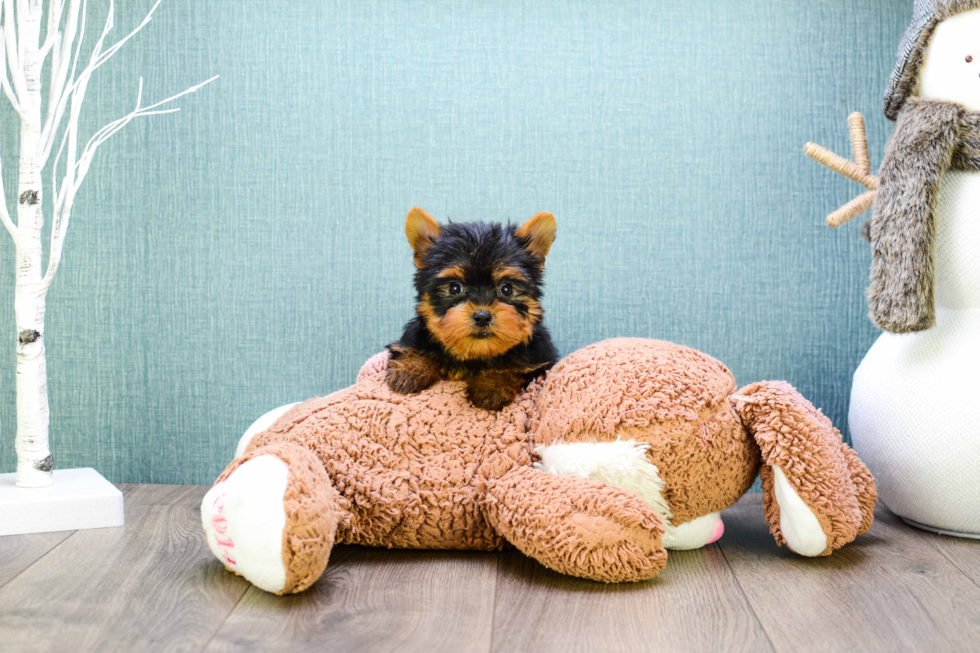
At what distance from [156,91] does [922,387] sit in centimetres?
153

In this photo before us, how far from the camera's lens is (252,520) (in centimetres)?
99

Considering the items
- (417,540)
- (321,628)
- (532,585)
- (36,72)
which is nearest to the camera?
(321,628)

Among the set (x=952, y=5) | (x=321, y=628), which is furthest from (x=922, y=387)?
(x=321, y=628)

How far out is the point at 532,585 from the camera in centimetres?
109

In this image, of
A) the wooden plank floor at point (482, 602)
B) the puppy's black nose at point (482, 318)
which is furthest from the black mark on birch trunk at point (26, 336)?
the puppy's black nose at point (482, 318)

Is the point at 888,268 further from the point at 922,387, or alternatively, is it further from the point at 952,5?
the point at 952,5

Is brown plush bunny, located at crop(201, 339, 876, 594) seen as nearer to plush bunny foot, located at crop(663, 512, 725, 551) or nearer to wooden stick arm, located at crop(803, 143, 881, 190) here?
plush bunny foot, located at crop(663, 512, 725, 551)

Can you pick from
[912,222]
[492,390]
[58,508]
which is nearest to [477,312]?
[492,390]

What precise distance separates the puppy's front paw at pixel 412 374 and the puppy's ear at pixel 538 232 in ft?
0.79

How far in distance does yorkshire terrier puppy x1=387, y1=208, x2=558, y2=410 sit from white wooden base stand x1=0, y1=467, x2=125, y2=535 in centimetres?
55

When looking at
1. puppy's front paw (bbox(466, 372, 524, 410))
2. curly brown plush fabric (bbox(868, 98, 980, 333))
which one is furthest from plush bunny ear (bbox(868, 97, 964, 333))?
puppy's front paw (bbox(466, 372, 524, 410))

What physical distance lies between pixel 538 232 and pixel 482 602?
0.55 metres

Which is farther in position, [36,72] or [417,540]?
[36,72]

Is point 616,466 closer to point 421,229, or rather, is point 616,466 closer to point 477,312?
point 477,312
